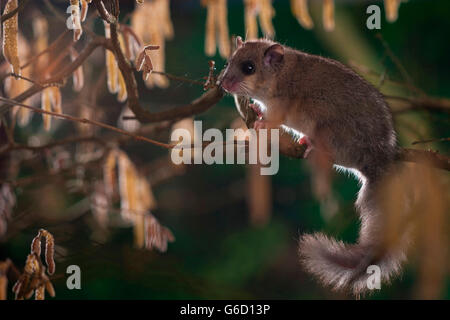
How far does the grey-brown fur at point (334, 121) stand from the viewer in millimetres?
1247

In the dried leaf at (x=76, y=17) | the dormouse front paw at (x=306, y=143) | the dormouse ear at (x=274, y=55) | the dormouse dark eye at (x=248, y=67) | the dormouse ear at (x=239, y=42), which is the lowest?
the dormouse front paw at (x=306, y=143)

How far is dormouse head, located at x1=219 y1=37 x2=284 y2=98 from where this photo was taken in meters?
1.69

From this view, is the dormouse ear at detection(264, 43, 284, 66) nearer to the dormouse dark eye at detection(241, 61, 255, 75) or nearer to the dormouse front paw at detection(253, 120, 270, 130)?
the dormouse dark eye at detection(241, 61, 255, 75)

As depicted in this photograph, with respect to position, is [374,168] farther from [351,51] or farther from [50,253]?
[351,51]

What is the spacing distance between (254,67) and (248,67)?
3cm

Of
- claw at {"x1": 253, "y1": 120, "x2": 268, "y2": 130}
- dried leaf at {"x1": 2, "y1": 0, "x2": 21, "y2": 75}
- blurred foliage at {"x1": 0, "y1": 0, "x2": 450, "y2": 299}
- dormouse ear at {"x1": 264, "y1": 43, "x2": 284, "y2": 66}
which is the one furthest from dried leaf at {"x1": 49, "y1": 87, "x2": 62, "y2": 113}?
blurred foliage at {"x1": 0, "y1": 0, "x2": 450, "y2": 299}

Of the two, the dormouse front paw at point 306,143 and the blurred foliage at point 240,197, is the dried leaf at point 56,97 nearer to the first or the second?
the dormouse front paw at point 306,143

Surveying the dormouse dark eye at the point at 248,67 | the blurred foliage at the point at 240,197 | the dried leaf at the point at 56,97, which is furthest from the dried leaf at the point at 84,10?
the blurred foliage at the point at 240,197

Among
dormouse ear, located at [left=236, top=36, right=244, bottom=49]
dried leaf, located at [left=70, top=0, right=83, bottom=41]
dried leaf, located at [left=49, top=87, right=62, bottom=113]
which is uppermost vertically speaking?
dormouse ear, located at [left=236, top=36, right=244, bottom=49]

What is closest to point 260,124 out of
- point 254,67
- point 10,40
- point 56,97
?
point 254,67

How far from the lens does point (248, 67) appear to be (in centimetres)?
172

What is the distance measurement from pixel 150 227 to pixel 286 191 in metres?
3.02

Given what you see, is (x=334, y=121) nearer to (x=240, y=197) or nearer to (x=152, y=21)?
(x=152, y=21)
